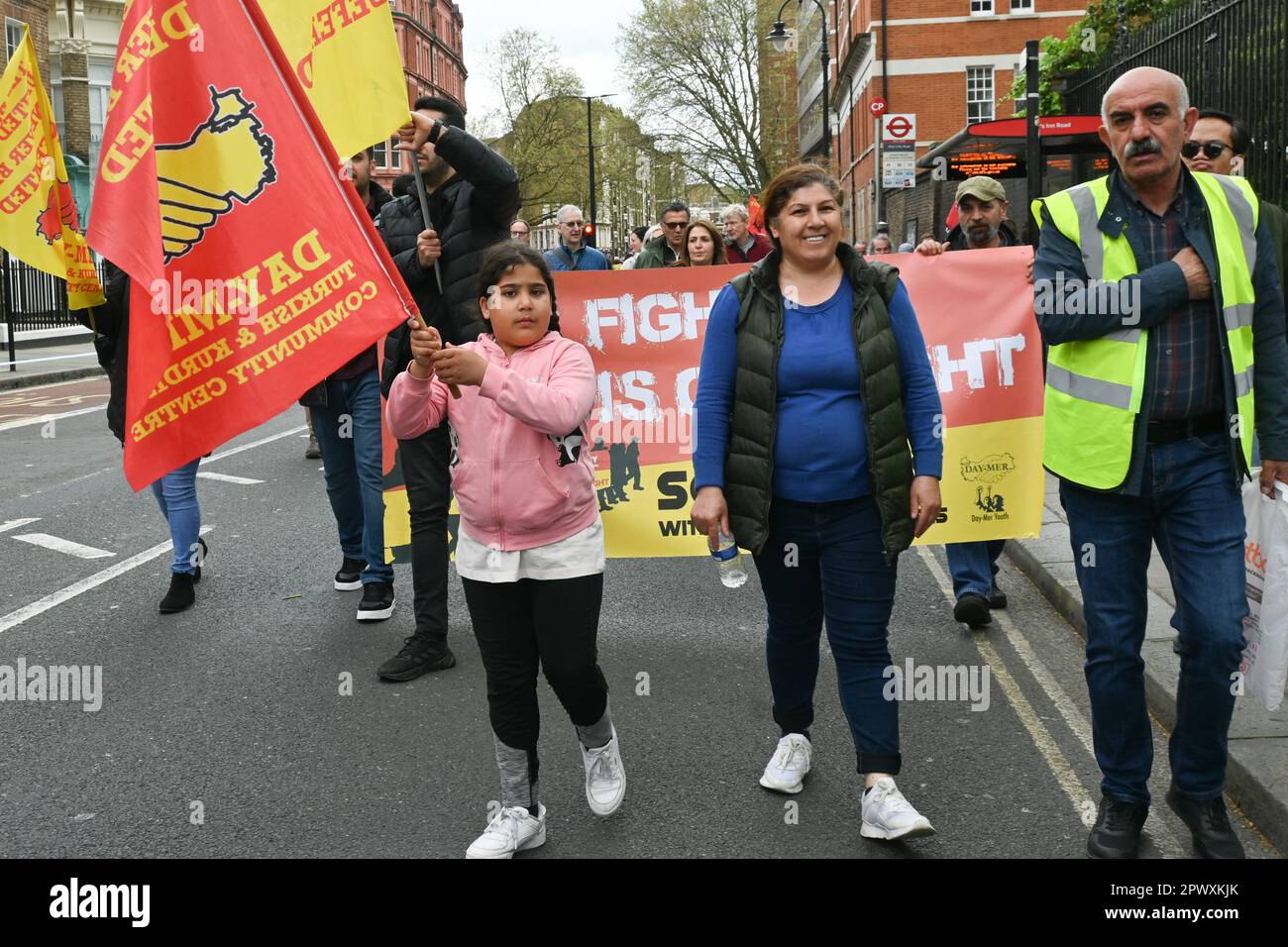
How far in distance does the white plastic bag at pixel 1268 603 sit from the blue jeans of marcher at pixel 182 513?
5.00 metres

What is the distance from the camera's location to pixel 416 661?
18.5 ft

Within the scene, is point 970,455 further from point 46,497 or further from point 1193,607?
point 46,497

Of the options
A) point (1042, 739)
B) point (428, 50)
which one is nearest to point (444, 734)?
point (1042, 739)

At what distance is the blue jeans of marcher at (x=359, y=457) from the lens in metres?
6.52

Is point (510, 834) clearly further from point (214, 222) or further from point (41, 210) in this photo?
point (41, 210)

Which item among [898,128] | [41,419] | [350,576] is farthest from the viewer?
[898,128]

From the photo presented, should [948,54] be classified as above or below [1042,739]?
above

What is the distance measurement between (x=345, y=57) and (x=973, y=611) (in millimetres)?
3722

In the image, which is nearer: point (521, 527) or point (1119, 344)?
point (1119, 344)

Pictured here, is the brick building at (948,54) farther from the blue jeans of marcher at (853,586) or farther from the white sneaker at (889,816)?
the white sneaker at (889,816)

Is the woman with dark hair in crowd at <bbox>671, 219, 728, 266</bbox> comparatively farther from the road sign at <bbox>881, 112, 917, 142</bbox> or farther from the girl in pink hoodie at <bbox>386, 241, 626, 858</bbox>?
the road sign at <bbox>881, 112, 917, 142</bbox>

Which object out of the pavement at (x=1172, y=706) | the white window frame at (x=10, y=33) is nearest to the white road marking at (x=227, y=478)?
the pavement at (x=1172, y=706)

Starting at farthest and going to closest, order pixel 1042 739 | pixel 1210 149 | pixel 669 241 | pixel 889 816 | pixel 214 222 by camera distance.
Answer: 1. pixel 669 241
2. pixel 1210 149
3. pixel 1042 739
4. pixel 889 816
5. pixel 214 222
